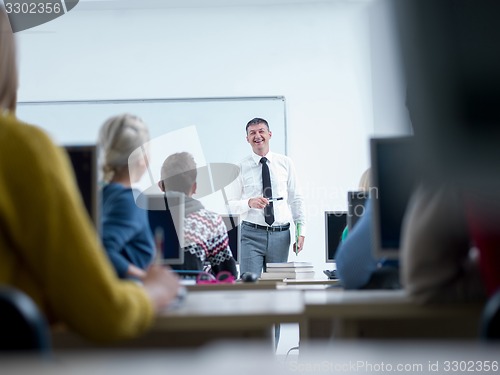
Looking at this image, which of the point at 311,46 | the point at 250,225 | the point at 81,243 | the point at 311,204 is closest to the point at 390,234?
the point at 81,243

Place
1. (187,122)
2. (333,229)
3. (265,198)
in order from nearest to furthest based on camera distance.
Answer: (333,229) → (265,198) → (187,122)

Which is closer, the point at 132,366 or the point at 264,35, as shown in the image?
the point at 132,366

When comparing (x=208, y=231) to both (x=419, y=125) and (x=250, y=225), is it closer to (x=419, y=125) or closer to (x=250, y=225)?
(x=250, y=225)

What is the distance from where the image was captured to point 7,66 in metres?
1.22

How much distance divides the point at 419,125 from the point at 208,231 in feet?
8.07

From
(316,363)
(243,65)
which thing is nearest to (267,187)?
(243,65)

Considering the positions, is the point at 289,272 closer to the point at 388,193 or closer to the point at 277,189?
the point at 277,189

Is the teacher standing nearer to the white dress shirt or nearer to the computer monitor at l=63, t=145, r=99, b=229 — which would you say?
the white dress shirt

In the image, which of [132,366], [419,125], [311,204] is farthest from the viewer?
[311,204]

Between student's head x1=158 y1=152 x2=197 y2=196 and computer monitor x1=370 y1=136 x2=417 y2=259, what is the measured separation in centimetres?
155

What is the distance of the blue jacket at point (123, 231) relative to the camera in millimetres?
1942

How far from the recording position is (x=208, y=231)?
3.14 metres

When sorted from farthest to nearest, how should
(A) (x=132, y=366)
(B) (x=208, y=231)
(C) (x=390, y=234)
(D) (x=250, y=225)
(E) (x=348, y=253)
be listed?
(D) (x=250, y=225)
(B) (x=208, y=231)
(E) (x=348, y=253)
(C) (x=390, y=234)
(A) (x=132, y=366)

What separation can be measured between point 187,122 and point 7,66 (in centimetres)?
489
